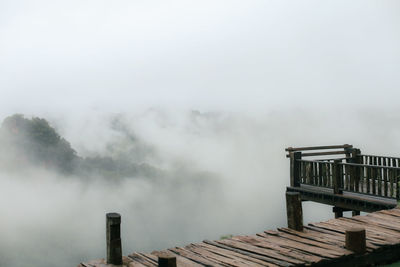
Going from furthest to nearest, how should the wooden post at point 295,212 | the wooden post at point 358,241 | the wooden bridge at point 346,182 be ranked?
the wooden bridge at point 346,182, the wooden post at point 295,212, the wooden post at point 358,241

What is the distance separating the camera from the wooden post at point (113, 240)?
8008 millimetres

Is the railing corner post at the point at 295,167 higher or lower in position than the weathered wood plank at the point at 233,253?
higher

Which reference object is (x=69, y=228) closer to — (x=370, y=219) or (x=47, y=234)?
(x=47, y=234)

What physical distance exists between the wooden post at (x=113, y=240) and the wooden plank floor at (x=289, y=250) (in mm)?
162

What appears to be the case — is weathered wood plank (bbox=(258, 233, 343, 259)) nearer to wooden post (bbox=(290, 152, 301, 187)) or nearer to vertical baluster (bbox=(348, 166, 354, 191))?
vertical baluster (bbox=(348, 166, 354, 191))

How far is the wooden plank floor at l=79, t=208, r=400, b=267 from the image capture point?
7929mm

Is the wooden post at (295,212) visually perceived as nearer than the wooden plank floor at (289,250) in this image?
No

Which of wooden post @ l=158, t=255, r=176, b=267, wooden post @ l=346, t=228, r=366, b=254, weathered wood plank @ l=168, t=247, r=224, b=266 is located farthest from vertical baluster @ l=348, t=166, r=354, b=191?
wooden post @ l=158, t=255, r=176, b=267

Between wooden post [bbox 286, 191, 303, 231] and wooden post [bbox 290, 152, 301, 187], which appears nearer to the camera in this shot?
wooden post [bbox 286, 191, 303, 231]

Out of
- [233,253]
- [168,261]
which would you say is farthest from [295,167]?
[168,261]

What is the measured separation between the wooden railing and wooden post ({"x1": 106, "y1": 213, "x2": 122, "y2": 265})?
8.13 metres

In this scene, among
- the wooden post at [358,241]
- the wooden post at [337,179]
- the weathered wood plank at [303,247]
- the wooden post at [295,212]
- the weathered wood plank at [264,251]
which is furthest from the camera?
the wooden post at [337,179]

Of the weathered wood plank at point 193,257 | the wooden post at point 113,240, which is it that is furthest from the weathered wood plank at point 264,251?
the wooden post at point 113,240

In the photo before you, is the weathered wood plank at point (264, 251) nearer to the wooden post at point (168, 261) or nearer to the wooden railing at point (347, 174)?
the wooden post at point (168, 261)
